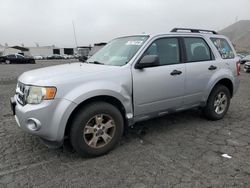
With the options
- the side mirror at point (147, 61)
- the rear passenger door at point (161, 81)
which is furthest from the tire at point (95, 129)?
the side mirror at point (147, 61)

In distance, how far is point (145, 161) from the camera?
3.29 metres

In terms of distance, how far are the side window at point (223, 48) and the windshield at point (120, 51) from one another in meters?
1.83

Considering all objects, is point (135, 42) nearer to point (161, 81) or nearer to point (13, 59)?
point (161, 81)

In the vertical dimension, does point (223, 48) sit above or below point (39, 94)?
above

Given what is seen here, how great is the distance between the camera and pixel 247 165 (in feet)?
10.4

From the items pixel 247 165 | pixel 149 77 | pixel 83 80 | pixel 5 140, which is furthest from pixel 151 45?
pixel 5 140

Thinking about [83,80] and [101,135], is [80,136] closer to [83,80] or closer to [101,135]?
[101,135]

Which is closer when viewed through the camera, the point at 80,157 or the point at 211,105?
the point at 80,157

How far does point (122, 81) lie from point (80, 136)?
100cm

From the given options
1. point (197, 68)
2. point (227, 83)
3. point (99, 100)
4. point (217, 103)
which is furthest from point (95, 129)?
point (227, 83)

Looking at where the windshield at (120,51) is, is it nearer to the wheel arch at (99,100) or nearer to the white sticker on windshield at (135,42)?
the white sticker on windshield at (135,42)

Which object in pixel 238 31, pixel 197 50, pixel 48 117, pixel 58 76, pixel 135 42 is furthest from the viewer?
pixel 238 31

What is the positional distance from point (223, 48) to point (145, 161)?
10.4 feet

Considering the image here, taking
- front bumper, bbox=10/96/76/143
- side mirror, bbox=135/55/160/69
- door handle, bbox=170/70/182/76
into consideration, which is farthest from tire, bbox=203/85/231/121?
front bumper, bbox=10/96/76/143
